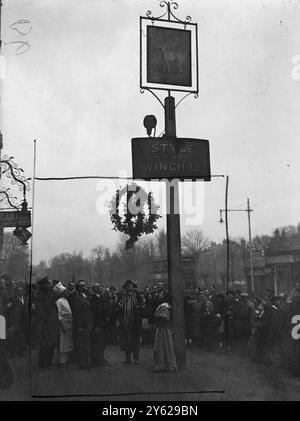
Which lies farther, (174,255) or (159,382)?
(174,255)

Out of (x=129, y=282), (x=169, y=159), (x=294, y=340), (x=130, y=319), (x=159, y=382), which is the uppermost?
(x=169, y=159)

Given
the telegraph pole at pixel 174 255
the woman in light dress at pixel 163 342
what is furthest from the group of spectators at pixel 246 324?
the woman in light dress at pixel 163 342

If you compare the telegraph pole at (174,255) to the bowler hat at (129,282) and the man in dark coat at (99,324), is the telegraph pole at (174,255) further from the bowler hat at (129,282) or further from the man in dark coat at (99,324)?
the man in dark coat at (99,324)

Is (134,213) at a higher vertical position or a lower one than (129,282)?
higher

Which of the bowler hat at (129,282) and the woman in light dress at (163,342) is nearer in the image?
the woman in light dress at (163,342)

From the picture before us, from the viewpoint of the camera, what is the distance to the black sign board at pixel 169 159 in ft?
19.8

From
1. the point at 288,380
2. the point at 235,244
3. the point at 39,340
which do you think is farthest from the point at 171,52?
the point at 288,380

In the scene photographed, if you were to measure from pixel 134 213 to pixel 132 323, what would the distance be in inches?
63.1

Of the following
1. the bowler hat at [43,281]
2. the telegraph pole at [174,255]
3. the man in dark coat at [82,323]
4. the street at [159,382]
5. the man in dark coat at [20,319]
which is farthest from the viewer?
the telegraph pole at [174,255]

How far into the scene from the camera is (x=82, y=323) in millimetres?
6137

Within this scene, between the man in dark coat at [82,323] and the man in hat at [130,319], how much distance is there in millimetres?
447

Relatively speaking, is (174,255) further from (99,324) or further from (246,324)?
(246,324)

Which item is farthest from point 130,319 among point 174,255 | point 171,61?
point 171,61
